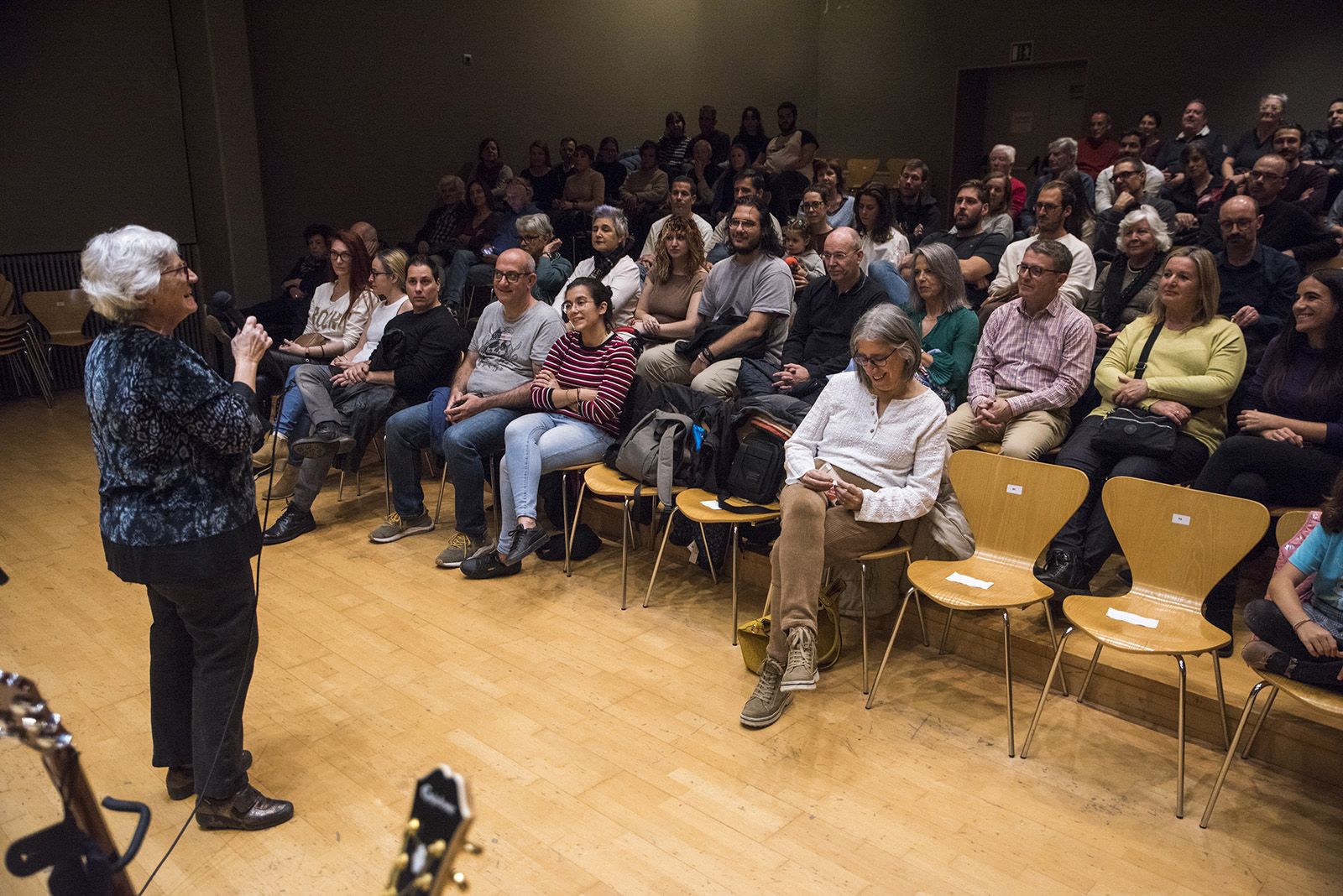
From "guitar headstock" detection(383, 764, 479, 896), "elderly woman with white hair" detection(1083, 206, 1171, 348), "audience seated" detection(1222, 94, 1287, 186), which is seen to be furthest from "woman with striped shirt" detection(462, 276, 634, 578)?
"audience seated" detection(1222, 94, 1287, 186)

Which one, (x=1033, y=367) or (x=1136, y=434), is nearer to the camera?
(x=1136, y=434)

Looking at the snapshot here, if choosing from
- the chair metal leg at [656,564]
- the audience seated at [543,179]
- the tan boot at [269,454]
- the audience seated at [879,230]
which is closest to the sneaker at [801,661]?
the chair metal leg at [656,564]

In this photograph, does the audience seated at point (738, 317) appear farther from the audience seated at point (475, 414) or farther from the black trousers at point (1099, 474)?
the black trousers at point (1099, 474)

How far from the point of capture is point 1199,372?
3549 millimetres

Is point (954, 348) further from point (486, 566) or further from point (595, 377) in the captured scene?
point (486, 566)

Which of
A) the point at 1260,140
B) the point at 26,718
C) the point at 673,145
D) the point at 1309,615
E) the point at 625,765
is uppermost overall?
the point at 673,145

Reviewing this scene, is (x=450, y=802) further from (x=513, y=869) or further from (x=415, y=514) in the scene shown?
(x=415, y=514)

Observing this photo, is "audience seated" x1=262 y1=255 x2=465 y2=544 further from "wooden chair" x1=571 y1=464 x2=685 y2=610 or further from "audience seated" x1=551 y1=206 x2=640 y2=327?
"wooden chair" x1=571 y1=464 x2=685 y2=610

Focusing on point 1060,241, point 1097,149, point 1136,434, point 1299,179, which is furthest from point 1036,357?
point 1097,149

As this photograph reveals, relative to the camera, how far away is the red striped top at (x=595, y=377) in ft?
13.4

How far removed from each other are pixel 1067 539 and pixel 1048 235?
6.24ft

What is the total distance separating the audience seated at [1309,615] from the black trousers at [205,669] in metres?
2.44

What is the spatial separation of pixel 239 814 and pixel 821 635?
1.78 m

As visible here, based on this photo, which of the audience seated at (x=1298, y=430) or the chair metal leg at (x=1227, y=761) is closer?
the chair metal leg at (x=1227, y=761)
